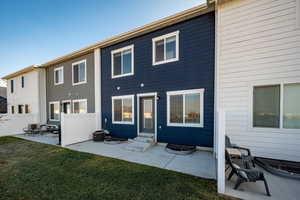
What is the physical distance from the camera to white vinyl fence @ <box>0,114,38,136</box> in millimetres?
10206

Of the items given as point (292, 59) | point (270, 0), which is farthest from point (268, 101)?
point (270, 0)

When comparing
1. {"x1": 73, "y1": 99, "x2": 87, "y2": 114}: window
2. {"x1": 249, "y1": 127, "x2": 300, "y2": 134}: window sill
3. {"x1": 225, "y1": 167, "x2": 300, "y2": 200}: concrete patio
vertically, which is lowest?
{"x1": 225, "y1": 167, "x2": 300, "y2": 200}: concrete patio

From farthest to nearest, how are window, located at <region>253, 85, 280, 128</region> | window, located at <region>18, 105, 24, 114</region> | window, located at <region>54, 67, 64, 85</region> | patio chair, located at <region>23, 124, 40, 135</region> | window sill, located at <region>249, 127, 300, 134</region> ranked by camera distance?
window, located at <region>18, 105, 24, 114</region> → window, located at <region>54, 67, 64, 85</region> → patio chair, located at <region>23, 124, 40, 135</region> → window, located at <region>253, 85, 280, 128</region> → window sill, located at <region>249, 127, 300, 134</region>

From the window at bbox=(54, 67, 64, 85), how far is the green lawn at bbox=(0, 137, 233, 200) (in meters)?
7.97

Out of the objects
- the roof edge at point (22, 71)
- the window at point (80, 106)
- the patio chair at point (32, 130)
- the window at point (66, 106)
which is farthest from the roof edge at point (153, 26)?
the patio chair at point (32, 130)

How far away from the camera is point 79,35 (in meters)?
13.2

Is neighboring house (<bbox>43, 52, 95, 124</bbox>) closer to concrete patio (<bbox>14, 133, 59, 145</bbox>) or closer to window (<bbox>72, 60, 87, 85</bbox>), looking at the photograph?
window (<bbox>72, 60, 87, 85</bbox>)

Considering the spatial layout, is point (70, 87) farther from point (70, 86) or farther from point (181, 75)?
point (181, 75)

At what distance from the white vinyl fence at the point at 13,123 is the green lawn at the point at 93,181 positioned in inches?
311

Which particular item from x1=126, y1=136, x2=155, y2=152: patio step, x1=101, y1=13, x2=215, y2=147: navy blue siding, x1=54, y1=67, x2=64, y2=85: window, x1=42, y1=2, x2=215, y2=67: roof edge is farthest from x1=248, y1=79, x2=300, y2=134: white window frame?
Result: x1=54, y1=67, x2=64, y2=85: window

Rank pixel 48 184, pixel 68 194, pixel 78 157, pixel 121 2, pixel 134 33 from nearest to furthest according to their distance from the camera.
Answer: 1. pixel 68 194
2. pixel 48 184
3. pixel 78 157
4. pixel 134 33
5. pixel 121 2

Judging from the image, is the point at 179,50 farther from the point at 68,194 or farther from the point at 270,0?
the point at 68,194

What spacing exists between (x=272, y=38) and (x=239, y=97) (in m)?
2.15

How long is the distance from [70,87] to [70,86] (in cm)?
8
